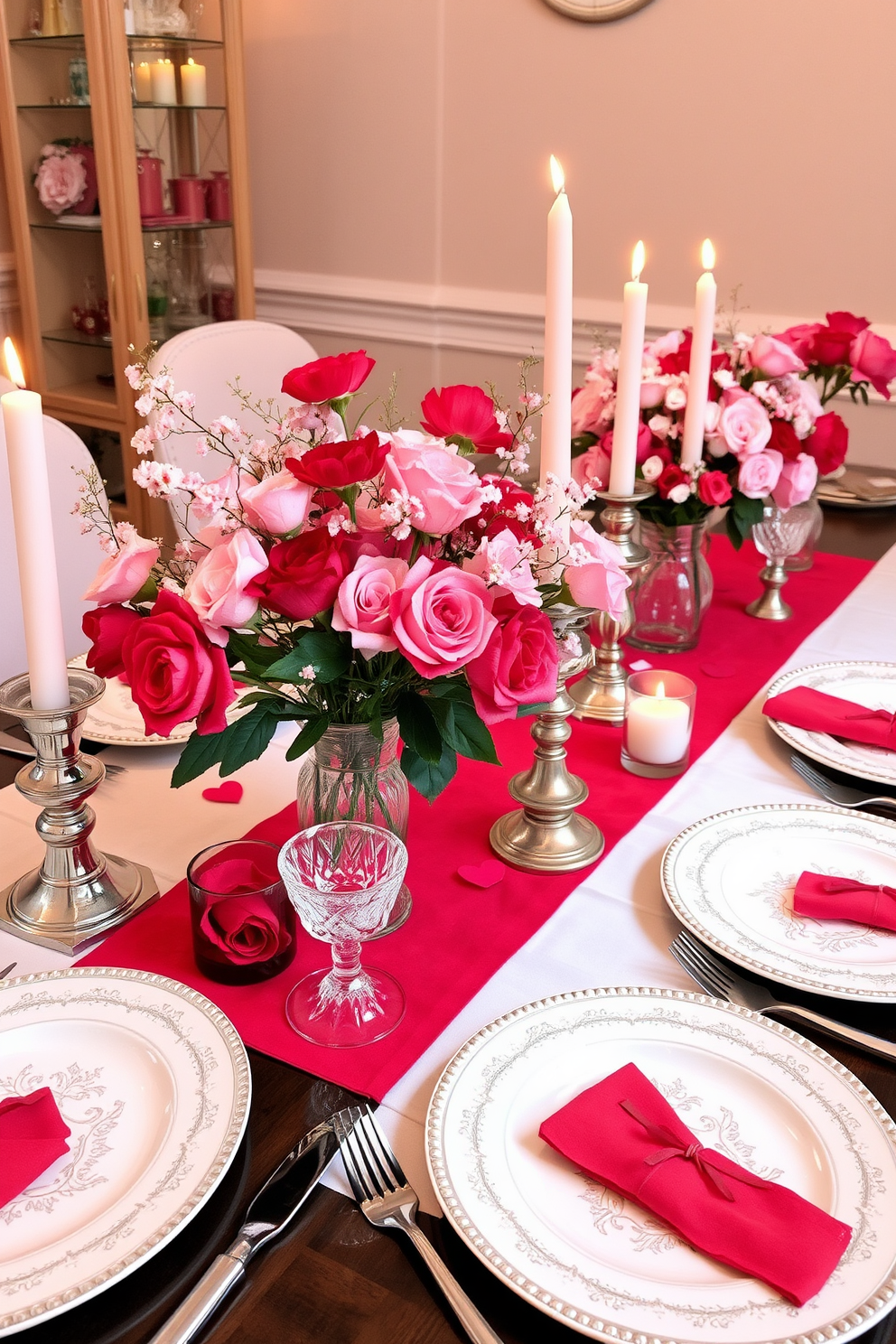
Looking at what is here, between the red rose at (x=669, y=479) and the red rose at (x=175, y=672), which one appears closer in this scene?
the red rose at (x=175, y=672)

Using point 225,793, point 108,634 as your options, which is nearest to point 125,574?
point 108,634

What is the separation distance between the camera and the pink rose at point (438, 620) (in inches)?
27.7

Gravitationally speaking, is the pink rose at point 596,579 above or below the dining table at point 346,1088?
above

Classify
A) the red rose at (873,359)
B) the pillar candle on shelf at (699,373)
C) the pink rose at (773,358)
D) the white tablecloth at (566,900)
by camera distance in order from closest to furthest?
the white tablecloth at (566,900)
the pillar candle on shelf at (699,373)
the pink rose at (773,358)
the red rose at (873,359)

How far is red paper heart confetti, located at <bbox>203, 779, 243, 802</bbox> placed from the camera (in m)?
1.08

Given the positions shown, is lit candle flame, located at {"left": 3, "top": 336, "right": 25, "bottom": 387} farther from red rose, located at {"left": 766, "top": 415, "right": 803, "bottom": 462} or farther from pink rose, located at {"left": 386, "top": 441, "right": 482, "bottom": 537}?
red rose, located at {"left": 766, "top": 415, "right": 803, "bottom": 462}

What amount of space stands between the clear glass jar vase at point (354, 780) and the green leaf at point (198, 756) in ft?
0.26

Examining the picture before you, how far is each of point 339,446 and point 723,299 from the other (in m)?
2.23

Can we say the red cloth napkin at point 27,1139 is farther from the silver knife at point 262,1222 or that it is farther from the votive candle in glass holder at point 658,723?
the votive candle in glass holder at point 658,723

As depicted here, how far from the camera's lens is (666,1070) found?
2.40 feet

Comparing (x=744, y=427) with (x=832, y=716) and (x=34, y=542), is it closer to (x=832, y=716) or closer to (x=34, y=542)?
(x=832, y=716)

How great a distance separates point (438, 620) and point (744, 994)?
0.36m

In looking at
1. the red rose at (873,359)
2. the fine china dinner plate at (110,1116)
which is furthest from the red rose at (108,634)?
the red rose at (873,359)

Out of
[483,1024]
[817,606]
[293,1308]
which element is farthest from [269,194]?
[293,1308]
